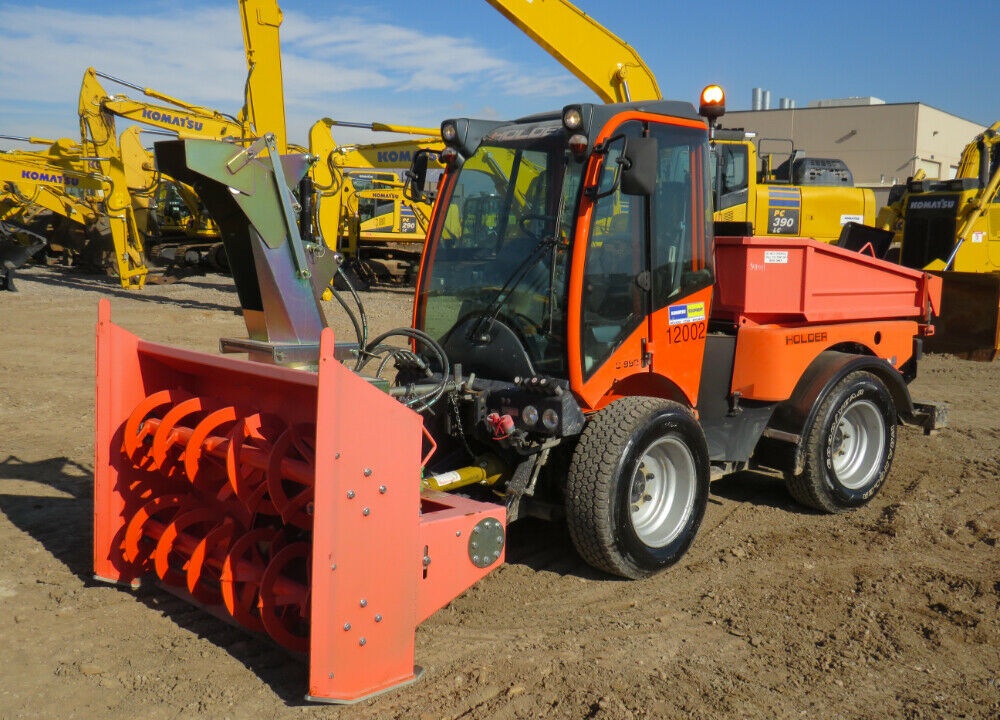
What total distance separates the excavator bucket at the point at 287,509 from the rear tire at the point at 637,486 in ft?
1.80

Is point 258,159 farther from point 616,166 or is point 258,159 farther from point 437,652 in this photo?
point 437,652

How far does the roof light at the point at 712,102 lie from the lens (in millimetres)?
5141

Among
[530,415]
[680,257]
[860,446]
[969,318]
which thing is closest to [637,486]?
[530,415]

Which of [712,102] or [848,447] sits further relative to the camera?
[848,447]

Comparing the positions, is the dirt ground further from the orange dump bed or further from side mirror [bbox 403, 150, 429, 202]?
side mirror [bbox 403, 150, 429, 202]

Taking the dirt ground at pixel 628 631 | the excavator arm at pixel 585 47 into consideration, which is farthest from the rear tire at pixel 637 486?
the excavator arm at pixel 585 47

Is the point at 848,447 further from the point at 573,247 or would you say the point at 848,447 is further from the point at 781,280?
the point at 573,247

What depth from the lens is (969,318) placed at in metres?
8.38

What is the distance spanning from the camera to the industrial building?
106 ft

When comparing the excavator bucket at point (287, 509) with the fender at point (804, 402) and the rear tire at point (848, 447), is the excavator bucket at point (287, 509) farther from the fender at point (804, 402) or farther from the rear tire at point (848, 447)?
the rear tire at point (848, 447)

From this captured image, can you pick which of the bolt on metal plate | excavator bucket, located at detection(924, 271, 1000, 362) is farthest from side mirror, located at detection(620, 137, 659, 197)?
excavator bucket, located at detection(924, 271, 1000, 362)

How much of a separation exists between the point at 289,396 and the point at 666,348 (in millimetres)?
1910

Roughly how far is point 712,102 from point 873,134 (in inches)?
1238

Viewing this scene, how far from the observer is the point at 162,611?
12.8 feet
